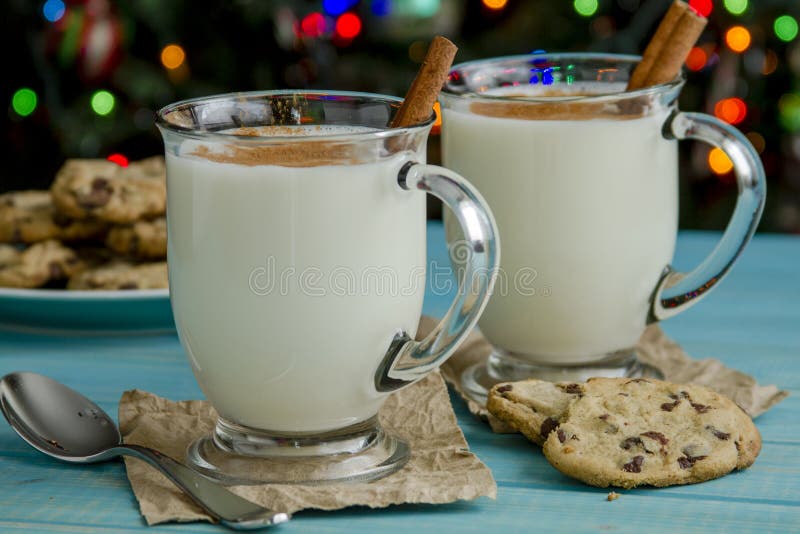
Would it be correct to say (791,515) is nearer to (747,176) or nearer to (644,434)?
(644,434)

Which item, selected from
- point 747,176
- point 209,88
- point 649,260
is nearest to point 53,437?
point 649,260

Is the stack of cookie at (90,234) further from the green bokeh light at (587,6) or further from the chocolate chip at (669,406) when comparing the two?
the green bokeh light at (587,6)

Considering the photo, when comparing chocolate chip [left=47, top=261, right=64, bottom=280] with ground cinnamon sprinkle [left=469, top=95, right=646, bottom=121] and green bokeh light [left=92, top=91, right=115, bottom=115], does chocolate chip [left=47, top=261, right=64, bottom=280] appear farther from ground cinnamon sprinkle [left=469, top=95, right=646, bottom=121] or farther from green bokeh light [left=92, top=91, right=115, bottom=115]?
green bokeh light [left=92, top=91, right=115, bottom=115]

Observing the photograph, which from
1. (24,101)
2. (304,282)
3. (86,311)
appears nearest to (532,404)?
(304,282)

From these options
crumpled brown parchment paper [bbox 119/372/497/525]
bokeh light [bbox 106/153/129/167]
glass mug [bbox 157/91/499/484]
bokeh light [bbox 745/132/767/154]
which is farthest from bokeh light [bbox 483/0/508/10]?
glass mug [bbox 157/91/499/484]

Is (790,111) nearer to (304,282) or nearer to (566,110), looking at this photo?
(566,110)

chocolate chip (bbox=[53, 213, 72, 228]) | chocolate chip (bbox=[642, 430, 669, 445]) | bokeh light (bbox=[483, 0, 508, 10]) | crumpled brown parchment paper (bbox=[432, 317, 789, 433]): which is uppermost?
bokeh light (bbox=[483, 0, 508, 10])
